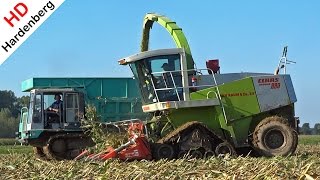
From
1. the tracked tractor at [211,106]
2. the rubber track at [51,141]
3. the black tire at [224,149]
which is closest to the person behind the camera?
the black tire at [224,149]

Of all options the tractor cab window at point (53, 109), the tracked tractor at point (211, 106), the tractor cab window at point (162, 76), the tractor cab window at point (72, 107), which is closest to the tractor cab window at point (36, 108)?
the tractor cab window at point (53, 109)

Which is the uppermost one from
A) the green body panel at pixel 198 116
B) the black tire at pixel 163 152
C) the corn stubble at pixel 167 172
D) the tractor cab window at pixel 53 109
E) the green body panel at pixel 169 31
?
the green body panel at pixel 169 31

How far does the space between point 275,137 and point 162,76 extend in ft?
9.62

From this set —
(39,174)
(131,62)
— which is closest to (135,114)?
(131,62)

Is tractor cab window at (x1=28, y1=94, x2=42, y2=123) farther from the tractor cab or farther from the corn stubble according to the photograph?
the corn stubble

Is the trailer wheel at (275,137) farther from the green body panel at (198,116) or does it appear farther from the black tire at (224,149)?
the green body panel at (198,116)

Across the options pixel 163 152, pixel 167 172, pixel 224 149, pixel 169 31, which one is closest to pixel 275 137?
pixel 224 149

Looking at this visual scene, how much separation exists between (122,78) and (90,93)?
1.08 metres

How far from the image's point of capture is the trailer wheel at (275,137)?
13.1 m

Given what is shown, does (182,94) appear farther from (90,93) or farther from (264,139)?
(90,93)

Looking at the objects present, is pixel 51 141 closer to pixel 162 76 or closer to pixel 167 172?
pixel 162 76

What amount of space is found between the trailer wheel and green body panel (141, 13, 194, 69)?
2155 mm

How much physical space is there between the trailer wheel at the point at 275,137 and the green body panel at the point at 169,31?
215 centimetres

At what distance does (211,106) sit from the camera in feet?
43.0
